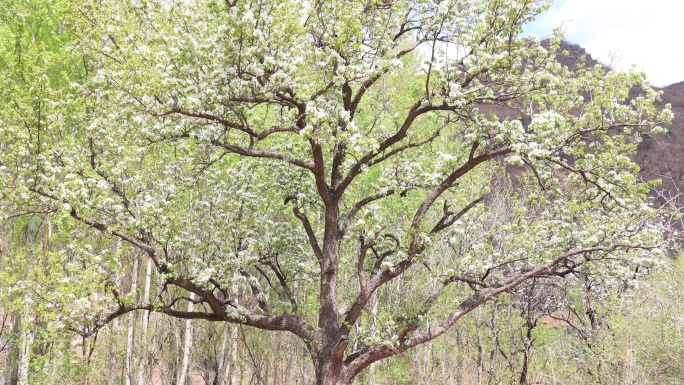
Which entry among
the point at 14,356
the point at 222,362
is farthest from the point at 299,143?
the point at 14,356

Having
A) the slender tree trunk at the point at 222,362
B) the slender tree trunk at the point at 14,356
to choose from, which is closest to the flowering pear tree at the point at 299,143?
the slender tree trunk at the point at 222,362

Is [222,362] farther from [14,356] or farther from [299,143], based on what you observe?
[299,143]

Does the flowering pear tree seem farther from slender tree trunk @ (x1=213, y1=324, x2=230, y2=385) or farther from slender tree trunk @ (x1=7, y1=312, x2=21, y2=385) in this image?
slender tree trunk @ (x1=7, y1=312, x2=21, y2=385)

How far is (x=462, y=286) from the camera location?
14.7 meters

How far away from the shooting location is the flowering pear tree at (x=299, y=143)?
329 inches

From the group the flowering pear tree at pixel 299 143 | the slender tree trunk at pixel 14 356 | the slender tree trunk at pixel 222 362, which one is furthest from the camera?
the slender tree trunk at pixel 222 362

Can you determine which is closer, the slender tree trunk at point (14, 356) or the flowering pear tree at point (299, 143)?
the flowering pear tree at point (299, 143)

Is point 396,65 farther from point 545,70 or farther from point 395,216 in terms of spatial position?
point 395,216

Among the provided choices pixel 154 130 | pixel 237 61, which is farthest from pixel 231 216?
pixel 237 61

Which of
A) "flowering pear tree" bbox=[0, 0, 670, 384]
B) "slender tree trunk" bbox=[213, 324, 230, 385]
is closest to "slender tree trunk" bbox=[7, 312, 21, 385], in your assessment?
"slender tree trunk" bbox=[213, 324, 230, 385]

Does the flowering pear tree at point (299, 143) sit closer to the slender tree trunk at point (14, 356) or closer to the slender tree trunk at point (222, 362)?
the slender tree trunk at point (222, 362)

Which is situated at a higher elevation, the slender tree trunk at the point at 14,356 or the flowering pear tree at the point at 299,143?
the flowering pear tree at the point at 299,143

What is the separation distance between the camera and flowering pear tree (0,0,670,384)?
8.35 metres

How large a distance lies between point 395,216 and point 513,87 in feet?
31.1
